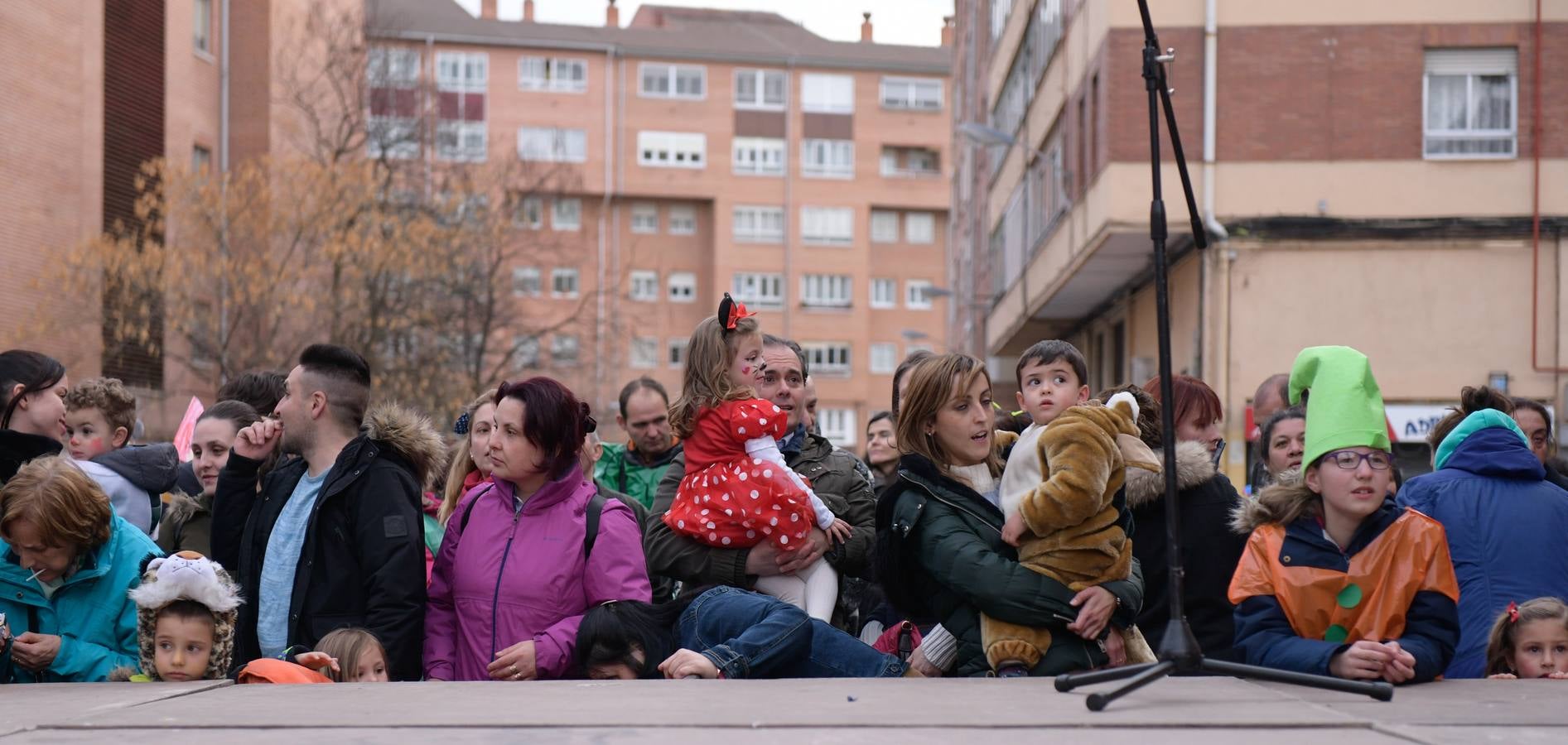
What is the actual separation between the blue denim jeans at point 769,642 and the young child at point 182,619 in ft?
5.40

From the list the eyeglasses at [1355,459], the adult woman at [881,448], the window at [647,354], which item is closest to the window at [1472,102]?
the adult woman at [881,448]

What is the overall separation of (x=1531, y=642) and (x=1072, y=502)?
203cm

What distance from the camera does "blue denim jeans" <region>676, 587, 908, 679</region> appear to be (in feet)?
19.8

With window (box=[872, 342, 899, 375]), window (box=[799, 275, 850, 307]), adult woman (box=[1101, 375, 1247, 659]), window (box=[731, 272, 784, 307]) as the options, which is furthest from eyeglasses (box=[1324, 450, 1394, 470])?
window (box=[872, 342, 899, 375])

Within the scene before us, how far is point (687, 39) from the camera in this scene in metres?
80.2

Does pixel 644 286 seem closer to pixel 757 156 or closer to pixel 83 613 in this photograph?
pixel 757 156

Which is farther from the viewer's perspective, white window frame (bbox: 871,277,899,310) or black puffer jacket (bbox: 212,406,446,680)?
white window frame (bbox: 871,277,899,310)

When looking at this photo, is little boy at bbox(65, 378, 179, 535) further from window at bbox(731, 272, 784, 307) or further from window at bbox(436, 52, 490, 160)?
window at bbox(731, 272, 784, 307)

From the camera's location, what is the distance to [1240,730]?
168 inches

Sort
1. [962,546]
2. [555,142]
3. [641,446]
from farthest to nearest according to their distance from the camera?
[555,142]
[641,446]
[962,546]

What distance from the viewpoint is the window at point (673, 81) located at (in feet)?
256

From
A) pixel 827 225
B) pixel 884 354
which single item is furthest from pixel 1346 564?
pixel 884 354

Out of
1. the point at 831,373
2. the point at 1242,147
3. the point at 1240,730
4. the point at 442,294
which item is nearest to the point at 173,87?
the point at 442,294

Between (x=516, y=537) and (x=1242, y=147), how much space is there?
1968 cm
